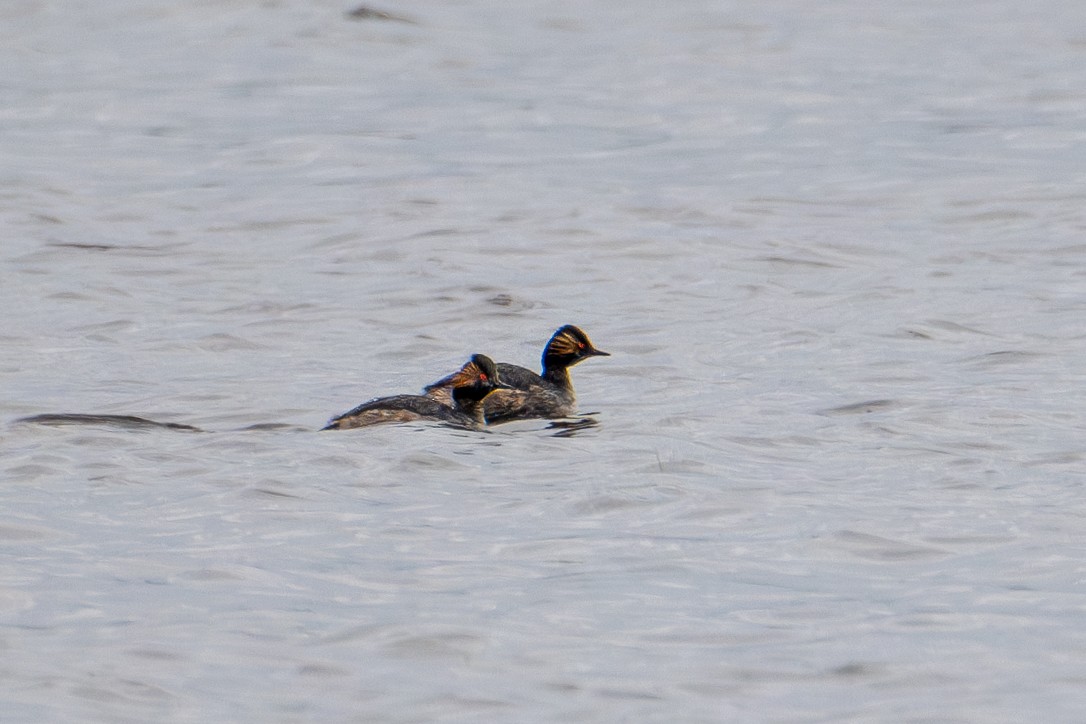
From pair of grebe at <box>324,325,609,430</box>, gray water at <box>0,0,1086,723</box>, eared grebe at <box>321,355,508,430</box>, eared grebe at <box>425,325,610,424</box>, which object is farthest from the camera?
eared grebe at <box>425,325,610,424</box>

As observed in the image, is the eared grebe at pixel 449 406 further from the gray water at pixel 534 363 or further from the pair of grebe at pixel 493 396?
the gray water at pixel 534 363

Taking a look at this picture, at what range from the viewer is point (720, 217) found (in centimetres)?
2183

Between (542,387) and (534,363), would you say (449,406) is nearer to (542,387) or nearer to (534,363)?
(542,387)

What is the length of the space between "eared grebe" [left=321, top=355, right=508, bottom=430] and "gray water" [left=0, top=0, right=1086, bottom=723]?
0.19 m

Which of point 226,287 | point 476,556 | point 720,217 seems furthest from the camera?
point 720,217

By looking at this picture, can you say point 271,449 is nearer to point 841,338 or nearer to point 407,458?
point 407,458

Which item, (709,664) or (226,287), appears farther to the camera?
(226,287)

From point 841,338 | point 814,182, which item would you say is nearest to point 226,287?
point 841,338

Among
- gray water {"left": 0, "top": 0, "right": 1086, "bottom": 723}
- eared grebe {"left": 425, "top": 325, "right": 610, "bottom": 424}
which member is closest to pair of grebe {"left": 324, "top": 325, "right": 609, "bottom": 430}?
eared grebe {"left": 425, "top": 325, "right": 610, "bottom": 424}

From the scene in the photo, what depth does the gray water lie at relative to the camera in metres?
8.66

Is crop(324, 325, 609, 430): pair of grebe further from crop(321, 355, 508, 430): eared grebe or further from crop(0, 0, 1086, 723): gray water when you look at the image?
Result: crop(0, 0, 1086, 723): gray water

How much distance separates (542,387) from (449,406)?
873 mm

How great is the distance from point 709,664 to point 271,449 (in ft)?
15.0


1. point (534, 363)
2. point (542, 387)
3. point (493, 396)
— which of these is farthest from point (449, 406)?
point (534, 363)
